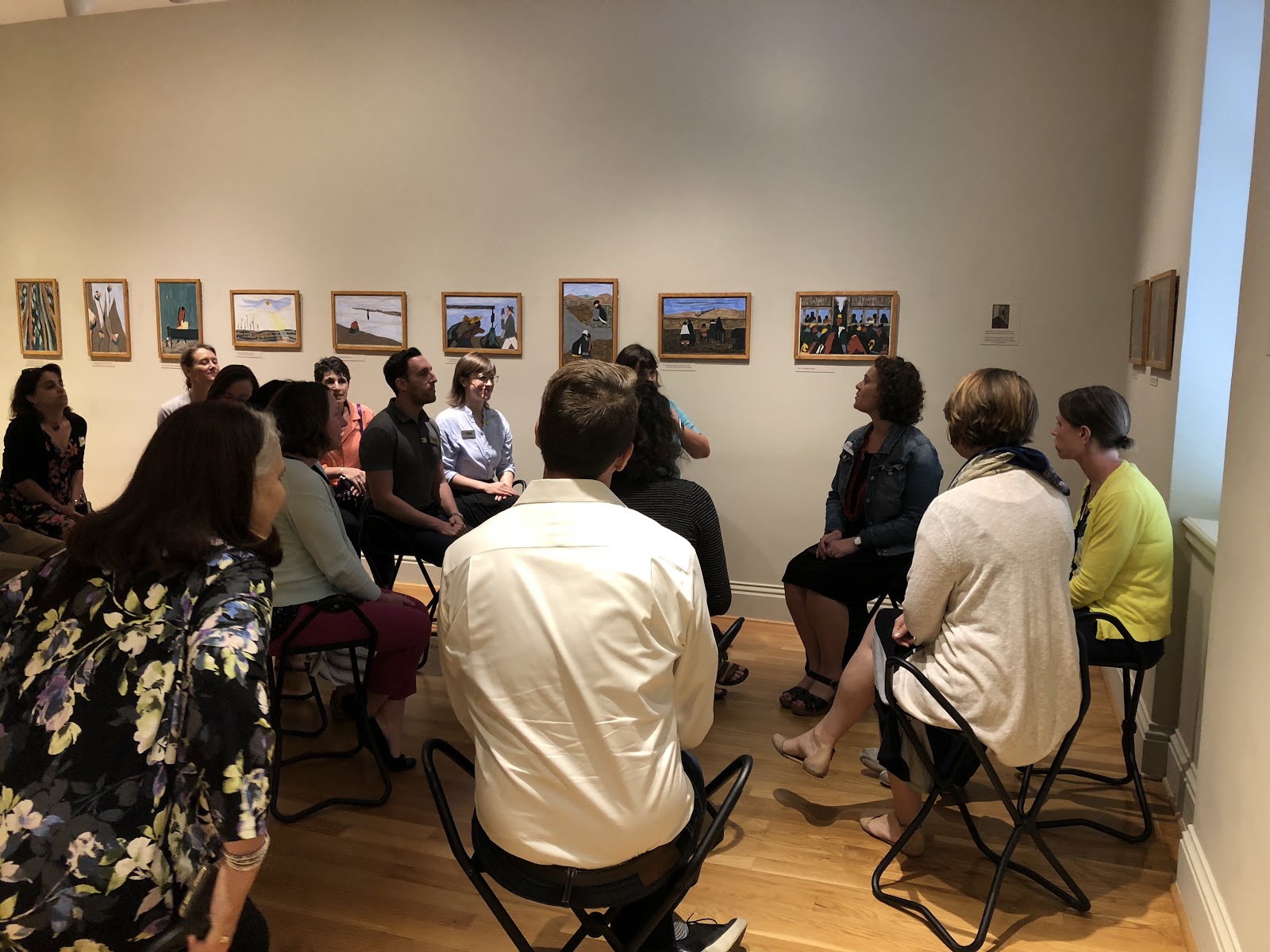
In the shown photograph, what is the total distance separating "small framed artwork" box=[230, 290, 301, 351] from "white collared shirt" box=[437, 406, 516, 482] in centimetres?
174

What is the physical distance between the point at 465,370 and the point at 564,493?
3.33m

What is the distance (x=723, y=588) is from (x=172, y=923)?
224 centimetres

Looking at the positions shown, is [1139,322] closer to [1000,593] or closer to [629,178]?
[1000,593]

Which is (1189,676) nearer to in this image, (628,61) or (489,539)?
(489,539)

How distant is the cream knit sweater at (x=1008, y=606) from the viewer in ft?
7.73

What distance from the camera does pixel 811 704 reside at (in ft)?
13.1

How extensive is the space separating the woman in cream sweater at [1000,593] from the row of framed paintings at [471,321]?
2.47 metres

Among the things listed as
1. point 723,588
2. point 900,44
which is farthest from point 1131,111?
point 723,588

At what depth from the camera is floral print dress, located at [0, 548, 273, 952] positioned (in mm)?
1461

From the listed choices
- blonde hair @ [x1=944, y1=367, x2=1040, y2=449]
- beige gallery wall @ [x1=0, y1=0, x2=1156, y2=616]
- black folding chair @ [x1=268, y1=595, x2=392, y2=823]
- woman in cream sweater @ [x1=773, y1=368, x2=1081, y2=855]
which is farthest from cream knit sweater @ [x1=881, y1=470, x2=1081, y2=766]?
beige gallery wall @ [x1=0, y1=0, x2=1156, y2=616]

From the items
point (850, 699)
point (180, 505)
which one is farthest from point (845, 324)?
point (180, 505)

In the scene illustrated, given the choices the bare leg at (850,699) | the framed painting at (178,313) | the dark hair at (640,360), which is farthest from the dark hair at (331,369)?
the bare leg at (850,699)

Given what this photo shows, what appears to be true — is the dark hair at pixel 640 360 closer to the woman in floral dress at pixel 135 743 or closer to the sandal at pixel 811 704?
the sandal at pixel 811 704

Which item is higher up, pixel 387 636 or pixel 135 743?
pixel 135 743
